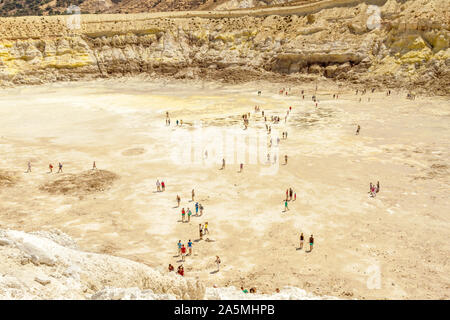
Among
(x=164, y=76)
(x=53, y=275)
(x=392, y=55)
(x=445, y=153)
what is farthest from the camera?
(x=164, y=76)

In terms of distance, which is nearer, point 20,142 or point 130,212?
point 130,212

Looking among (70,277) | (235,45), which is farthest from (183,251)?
(235,45)

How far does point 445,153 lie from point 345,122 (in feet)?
34.9

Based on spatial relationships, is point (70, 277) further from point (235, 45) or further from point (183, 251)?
point (235, 45)

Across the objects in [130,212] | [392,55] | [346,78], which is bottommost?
[130,212]

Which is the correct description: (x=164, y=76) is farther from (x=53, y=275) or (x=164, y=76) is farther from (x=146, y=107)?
(x=53, y=275)

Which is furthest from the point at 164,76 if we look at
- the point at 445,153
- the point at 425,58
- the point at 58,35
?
the point at 445,153

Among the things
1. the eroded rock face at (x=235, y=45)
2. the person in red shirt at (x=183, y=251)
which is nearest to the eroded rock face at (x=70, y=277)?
the person in red shirt at (x=183, y=251)

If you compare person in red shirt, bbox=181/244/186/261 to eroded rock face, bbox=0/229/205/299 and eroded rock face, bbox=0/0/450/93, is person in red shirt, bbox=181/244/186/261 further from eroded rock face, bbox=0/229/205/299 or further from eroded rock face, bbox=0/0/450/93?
eroded rock face, bbox=0/0/450/93

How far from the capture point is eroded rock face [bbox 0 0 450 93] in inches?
1925

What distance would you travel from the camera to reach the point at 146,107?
4322 centimetres

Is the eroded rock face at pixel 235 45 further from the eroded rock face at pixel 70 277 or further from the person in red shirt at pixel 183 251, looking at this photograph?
the eroded rock face at pixel 70 277

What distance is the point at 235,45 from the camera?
212ft

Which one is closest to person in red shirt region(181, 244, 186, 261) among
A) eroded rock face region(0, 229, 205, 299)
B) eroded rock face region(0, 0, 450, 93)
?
eroded rock face region(0, 229, 205, 299)
